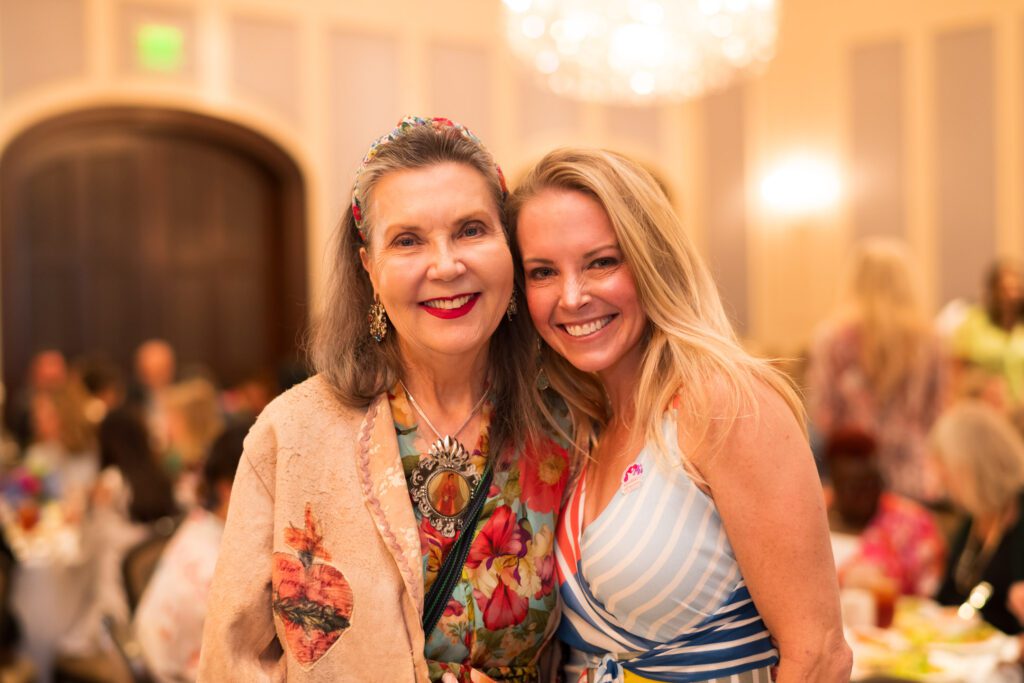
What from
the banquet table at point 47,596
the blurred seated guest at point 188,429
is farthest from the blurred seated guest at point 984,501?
the banquet table at point 47,596

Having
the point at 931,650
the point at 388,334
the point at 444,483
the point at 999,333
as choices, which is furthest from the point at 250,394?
the point at 444,483

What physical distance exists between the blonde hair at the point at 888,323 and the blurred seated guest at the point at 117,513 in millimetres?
2892

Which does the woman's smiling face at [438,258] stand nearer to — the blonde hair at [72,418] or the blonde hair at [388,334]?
the blonde hair at [388,334]

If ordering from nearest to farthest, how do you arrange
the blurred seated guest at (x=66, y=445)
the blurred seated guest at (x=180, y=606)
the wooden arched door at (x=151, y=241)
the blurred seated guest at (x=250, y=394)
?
1. the blurred seated guest at (x=180, y=606)
2. the blurred seated guest at (x=66, y=445)
3. the blurred seated guest at (x=250, y=394)
4. the wooden arched door at (x=151, y=241)

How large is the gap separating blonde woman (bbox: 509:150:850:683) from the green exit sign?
20.4ft

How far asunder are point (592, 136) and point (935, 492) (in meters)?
5.09

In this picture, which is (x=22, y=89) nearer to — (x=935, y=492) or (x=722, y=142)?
(x=722, y=142)

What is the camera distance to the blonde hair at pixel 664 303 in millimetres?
1571

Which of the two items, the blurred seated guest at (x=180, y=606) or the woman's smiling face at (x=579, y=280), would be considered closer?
the woman's smiling face at (x=579, y=280)

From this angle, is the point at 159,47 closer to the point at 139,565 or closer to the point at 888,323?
the point at 139,565

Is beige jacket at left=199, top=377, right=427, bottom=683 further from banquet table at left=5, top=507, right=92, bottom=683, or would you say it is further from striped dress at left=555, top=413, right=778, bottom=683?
banquet table at left=5, top=507, right=92, bottom=683

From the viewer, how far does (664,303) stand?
1.65 m

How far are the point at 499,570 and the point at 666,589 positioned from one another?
10.3 inches

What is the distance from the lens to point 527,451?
5.62 ft
